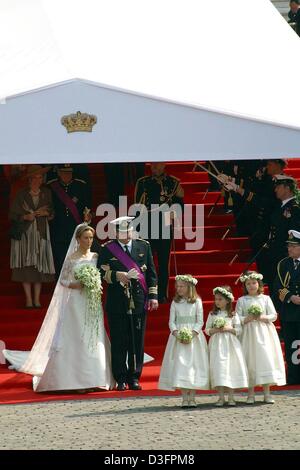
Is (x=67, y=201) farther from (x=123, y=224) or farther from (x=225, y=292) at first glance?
(x=225, y=292)

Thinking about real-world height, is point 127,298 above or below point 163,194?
below

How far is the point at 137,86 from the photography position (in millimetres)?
14375

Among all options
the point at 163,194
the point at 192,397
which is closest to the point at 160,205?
the point at 163,194

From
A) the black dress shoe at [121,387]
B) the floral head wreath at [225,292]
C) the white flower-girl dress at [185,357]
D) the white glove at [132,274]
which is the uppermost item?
the white glove at [132,274]

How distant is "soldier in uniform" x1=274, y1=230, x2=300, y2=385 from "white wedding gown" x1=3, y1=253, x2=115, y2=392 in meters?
1.91

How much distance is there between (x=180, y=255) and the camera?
1922cm

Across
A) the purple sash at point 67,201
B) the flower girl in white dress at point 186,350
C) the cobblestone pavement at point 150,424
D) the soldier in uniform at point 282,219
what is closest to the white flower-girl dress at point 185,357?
the flower girl in white dress at point 186,350

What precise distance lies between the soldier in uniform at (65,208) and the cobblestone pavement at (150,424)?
11.5 ft

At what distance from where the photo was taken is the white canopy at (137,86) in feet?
46.4

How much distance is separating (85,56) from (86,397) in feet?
11.3

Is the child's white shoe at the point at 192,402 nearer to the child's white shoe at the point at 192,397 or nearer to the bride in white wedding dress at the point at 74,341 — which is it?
the child's white shoe at the point at 192,397

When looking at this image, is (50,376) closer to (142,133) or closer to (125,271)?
(125,271)

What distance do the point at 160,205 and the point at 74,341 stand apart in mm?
3372

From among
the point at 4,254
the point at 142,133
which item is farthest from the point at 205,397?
the point at 4,254
